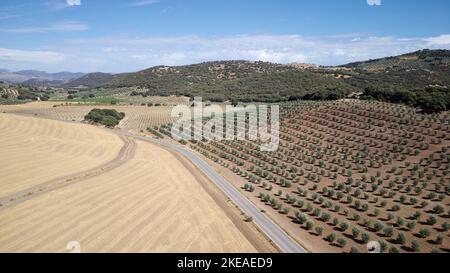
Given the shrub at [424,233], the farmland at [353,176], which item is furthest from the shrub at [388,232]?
the shrub at [424,233]

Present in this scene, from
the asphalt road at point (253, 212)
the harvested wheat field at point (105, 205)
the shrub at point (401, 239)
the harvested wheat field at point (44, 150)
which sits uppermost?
the harvested wheat field at point (44, 150)

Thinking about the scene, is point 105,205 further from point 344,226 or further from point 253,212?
point 344,226

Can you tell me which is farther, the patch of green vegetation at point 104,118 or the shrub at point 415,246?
the patch of green vegetation at point 104,118

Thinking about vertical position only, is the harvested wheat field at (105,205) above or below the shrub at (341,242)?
above

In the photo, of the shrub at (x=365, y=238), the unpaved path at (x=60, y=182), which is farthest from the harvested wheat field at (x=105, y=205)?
the shrub at (x=365, y=238)

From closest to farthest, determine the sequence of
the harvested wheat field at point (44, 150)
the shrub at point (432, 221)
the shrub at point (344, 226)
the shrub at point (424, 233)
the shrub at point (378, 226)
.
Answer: the shrub at point (424, 233) < the shrub at point (378, 226) < the shrub at point (344, 226) < the shrub at point (432, 221) < the harvested wheat field at point (44, 150)

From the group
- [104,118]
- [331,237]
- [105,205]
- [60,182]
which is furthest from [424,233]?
[104,118]

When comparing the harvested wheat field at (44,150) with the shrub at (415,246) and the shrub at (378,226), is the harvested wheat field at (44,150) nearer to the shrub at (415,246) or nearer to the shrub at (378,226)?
the shrub at (378,226)

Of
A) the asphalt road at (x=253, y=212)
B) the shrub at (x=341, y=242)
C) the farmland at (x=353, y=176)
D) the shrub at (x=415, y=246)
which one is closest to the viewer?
the shrub at (x=415, y=246)
